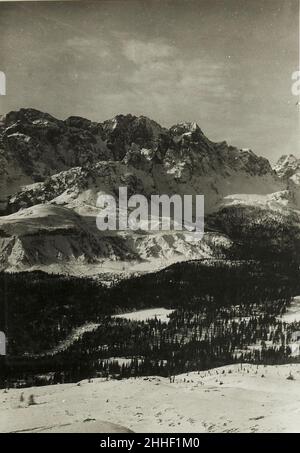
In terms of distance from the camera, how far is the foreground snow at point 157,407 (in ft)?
139

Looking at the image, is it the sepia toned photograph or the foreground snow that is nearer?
the foreground snow

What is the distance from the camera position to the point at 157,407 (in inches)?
1948

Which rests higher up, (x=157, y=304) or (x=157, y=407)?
(x=157, y=407)

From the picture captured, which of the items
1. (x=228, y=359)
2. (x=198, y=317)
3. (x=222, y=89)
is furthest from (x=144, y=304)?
(x=222, y=89)

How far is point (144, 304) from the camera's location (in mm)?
126062

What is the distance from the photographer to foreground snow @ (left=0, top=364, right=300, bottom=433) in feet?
139

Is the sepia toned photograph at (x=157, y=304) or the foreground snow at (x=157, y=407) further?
the sepia toned photograph at (x=157, y=304)

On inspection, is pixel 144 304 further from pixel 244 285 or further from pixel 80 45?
pixel 80 45

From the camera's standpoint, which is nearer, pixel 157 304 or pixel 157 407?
pixel 157 407
